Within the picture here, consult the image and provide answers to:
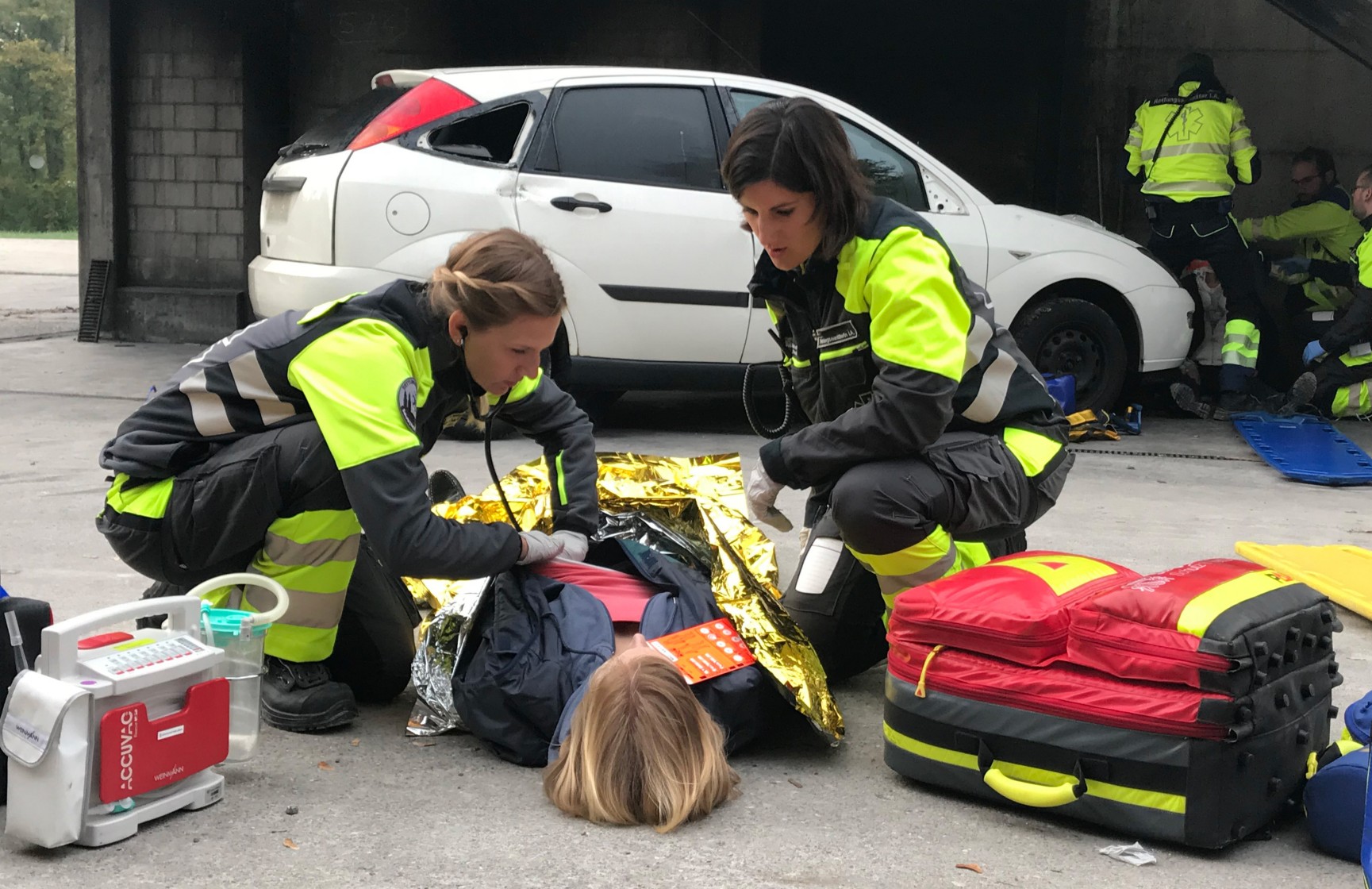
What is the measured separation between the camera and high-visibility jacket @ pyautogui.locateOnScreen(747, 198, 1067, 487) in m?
2.89

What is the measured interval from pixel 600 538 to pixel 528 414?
365mm

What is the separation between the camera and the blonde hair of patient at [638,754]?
244 cm

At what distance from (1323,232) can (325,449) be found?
25.6 ft

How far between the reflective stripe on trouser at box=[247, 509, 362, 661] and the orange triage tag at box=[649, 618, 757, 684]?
2.29 feet

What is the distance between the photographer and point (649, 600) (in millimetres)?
2992

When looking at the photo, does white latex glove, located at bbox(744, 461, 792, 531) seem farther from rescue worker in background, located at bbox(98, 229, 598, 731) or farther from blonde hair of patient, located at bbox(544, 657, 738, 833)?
blonde hair of patient, located at bbox(544, 657, 738, 833)

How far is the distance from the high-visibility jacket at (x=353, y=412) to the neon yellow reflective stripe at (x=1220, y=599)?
134 centimetres

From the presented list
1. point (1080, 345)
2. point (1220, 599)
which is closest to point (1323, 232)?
point (1080, 345)

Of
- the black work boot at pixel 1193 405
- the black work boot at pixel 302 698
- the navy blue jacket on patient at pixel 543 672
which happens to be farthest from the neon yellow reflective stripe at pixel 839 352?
the black work boot at pixel 1193 405

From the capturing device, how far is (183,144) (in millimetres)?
9852

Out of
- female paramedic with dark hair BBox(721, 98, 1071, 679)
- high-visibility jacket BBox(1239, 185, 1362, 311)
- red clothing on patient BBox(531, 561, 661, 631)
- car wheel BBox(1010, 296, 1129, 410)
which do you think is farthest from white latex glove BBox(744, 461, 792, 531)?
high-visibility jacket BBox(1239, 185, 1362, 311)

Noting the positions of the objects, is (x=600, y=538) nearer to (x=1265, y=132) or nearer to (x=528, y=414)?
(x=528, y=414)

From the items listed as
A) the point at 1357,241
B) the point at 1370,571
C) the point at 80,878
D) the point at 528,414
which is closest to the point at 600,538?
the point at 528,414

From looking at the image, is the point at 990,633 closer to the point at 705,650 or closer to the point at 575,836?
the point at 705,650
